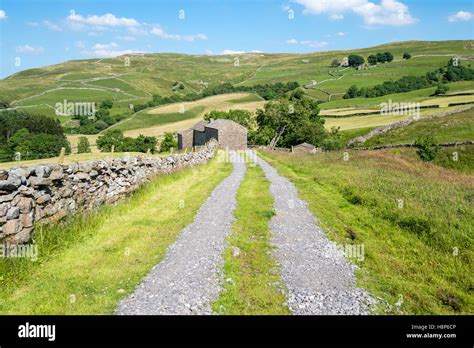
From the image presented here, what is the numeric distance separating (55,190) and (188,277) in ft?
18.8

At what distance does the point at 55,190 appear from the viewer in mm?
11086

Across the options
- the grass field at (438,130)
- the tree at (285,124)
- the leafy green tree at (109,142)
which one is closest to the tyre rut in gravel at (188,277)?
the grass field at (438,130)

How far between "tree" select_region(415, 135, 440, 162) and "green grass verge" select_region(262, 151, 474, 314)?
78.0ft

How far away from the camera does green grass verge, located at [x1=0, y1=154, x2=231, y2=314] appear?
23.6 feet

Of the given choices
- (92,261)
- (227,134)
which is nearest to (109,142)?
(227,134)

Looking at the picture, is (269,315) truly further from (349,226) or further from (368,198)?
(368,198)

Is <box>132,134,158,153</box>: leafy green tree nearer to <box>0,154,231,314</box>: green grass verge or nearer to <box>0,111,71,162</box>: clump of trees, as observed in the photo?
<box>0,111,71,162</box>: clump of trees

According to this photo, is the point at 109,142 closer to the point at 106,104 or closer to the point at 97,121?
the point at 97,121

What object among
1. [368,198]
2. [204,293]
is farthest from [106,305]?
[368,198]

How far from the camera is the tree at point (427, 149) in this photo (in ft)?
136

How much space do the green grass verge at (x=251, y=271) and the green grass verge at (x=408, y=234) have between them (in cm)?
232

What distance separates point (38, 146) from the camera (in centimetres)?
8331

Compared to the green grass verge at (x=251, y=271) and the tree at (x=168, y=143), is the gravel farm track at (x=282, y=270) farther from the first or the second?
the tree at (x=168, y=143)

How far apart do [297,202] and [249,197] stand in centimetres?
253
